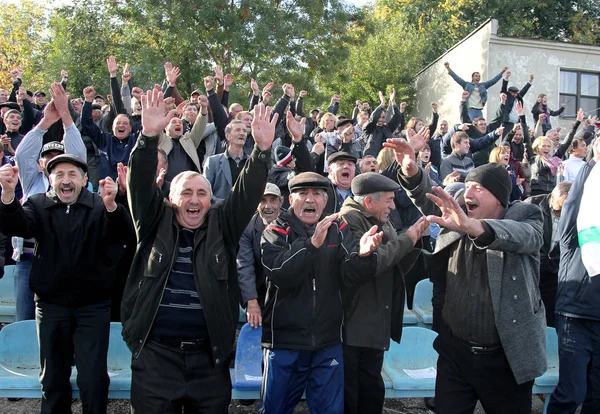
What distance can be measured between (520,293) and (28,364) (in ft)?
12.5

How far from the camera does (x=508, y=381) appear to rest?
2.92 metres

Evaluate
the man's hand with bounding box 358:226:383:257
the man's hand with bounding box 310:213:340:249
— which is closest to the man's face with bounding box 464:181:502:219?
the man's hand with bounding box 358:226:383:257

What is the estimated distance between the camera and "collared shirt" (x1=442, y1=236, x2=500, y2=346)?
9.64ft

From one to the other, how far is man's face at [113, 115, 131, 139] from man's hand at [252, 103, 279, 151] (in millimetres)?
4186

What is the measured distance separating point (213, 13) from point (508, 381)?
1361 cm

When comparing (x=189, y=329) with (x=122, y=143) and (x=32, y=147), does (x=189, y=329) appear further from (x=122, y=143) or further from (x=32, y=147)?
(x=122, y=143)

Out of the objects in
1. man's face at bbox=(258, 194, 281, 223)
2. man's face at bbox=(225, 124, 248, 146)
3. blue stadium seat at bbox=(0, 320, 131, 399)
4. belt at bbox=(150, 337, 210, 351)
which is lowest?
blue stadium seat at bbox=(0, 320, 131, 399)

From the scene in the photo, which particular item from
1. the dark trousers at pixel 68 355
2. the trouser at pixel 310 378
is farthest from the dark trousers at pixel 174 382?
the dark trousers at pixel 68 355

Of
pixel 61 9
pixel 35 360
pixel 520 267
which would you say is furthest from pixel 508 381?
pixel 61 9

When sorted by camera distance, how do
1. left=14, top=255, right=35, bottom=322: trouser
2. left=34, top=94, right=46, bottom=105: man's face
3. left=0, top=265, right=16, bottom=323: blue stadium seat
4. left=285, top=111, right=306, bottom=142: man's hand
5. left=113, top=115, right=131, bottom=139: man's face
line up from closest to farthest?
left=14, top=255, right=35, bottom=322: trouser
left=285, top=111, right=306, bottom=142: man's hand
left=0, top=265, right=16, bottom=323: blue stadium seat
left=113, top=115, right=131, bottom=139: man's face
left=34, top=94, right=46, bottom=105: man's face

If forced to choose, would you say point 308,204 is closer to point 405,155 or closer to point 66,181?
point 405,155

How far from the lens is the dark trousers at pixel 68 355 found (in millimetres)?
3377

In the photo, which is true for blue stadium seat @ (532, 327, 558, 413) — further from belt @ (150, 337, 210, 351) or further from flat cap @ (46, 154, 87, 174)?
flat cap @ (46, 154, 87, 174)

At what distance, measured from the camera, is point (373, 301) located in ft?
11.6
